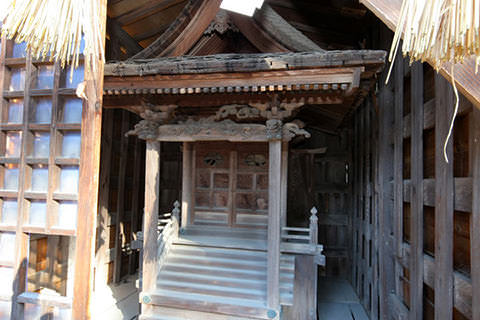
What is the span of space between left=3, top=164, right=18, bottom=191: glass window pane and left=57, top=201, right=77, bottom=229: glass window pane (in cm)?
65

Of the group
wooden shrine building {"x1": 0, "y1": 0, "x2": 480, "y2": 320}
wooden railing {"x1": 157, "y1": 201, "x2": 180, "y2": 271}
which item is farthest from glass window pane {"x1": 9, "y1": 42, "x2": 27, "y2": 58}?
wooden railing {"x1": 157, "y1": 201, "x2": 180, "y2": 271}

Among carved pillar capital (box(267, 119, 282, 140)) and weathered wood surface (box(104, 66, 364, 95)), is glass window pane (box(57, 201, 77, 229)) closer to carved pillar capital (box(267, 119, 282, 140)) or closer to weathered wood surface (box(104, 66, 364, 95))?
weathered wood surface (box(104, 66, 364, 95))

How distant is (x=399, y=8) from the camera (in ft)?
5.80

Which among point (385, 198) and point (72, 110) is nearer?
point (72, 110)

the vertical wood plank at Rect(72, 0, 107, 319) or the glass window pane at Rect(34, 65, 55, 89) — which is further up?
the glass window pane at Rect(34, 65, 55, 89)

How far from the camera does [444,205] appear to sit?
8.41 feet

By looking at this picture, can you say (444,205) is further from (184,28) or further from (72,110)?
(184,28)

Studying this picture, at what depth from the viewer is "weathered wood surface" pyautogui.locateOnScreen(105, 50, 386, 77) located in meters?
3.59

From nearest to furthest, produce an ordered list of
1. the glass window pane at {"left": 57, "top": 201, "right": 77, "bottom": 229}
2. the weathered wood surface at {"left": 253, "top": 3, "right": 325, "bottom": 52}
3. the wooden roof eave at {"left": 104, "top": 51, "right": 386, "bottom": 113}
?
the glass window pane at {"left": 57, "top": 201, "right": 77, "bottom": 229} → the wooden roof eave at {"left": 104, "top": 51, "right": 386, "bottom": 113} → the weathered wood surface at {"left": 253, "top": 3, "right": 325, "bottom": 52}

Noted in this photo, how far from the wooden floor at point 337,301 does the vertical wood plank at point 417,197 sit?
119 inches

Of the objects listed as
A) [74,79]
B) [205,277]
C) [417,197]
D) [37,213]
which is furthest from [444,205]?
[205,277]

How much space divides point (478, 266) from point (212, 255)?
4.57 meters

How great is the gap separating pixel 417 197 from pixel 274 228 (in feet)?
7.27

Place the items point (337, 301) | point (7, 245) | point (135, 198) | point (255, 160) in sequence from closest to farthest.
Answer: point (7, 245) → point (255, 160) → point (337, 301) → point (135, 198)
